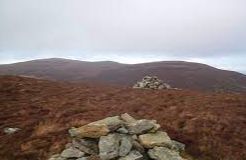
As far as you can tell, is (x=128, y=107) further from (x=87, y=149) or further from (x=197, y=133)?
(x=87, y=149)

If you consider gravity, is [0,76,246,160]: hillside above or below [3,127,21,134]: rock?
above

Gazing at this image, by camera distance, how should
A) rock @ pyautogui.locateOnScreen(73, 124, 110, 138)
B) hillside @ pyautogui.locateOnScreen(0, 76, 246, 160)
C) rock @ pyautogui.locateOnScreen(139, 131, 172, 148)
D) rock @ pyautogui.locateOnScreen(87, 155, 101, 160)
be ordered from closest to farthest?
rock @ pyautogui.locateOnScreen(87, 155, 101, 160)
rock @ pyautogui.locateOnScreen(139, 131, 172, 148)
rock @ pyautogui.locateOnScreen(73, 124, 110, 138)
hillside @ pyautogui.locateOnScreen(0, 76, 246, 160)

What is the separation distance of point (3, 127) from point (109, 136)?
1188cm

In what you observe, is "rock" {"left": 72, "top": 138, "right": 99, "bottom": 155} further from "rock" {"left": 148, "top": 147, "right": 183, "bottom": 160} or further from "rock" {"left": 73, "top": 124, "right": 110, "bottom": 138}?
"rock" {"left": 148, "top": 147, "right": 183, "bottom": 160}

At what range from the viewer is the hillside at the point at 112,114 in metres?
23.2

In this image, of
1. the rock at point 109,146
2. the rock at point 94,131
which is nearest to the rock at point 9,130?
the rock at point 94,131

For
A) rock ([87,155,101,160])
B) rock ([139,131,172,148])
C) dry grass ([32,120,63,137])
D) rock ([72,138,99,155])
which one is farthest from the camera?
dry grass ([32,120,63,137])

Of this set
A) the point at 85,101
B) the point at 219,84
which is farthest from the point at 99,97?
the point at 219,84

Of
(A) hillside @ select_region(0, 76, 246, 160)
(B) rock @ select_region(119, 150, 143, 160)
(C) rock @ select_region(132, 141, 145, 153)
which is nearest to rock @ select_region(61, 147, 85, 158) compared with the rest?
(B) rock @ select_region(119, 150, 143, 160)

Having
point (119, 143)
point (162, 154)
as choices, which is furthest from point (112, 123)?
point (162, 154)

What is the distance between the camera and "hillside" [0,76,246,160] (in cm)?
2316

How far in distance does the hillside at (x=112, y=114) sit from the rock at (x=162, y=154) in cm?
459

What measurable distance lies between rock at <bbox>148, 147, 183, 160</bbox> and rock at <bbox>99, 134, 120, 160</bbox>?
1.67m

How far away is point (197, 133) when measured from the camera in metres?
24.6
